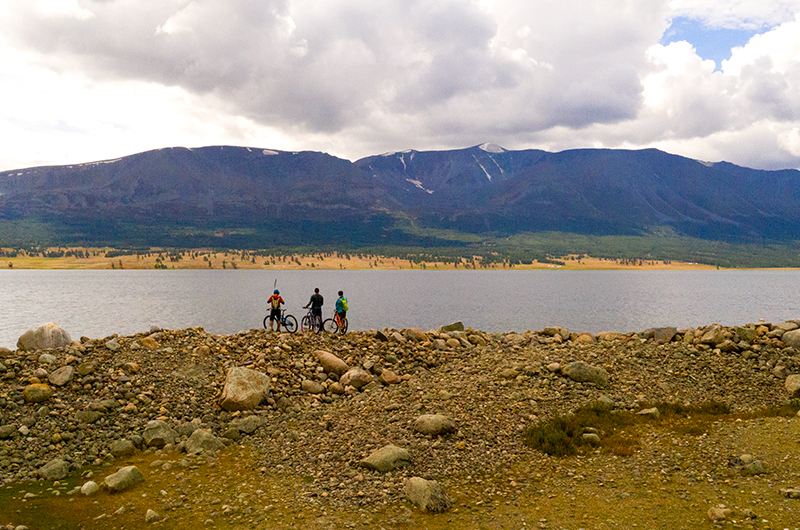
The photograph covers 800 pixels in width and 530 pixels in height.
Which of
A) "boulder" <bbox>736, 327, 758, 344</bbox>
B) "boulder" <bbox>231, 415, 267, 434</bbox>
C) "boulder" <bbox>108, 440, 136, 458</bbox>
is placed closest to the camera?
"boulder" <bbox>108, 440, 136, 458</bbox>

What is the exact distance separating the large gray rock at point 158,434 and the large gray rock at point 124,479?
230cm

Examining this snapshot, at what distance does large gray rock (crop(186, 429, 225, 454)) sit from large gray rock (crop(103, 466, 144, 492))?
1.95 meters

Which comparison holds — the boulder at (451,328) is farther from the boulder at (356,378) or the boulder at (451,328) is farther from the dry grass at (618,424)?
the dry grass at (618,424)

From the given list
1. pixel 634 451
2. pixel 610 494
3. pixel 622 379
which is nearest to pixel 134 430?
pixel 610 494

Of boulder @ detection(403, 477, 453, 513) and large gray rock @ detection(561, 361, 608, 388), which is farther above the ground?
large gray rock @ detection(561, 361, 608, 388)

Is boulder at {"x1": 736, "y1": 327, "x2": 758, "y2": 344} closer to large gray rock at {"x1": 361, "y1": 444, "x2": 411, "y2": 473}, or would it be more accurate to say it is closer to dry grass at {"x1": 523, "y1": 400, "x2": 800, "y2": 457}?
dry grass at {"x1": 523, "y1": 400, "x2": 800, "y2": 457}

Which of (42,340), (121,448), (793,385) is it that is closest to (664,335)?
(793,385)

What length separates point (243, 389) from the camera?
60.6ft

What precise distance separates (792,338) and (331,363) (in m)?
21.5

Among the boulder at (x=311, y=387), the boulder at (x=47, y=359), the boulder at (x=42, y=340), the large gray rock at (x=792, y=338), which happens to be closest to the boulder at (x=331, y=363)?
the boulder at (x=311, y=387)

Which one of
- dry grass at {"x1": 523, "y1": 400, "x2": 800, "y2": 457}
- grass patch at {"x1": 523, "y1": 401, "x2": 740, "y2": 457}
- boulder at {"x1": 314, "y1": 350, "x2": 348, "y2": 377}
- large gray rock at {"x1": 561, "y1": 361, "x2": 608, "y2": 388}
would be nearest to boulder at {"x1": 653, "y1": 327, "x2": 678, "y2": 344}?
large gray rock at {"x1": 561, "y1": 361, "x2": 608, "y2": 388}

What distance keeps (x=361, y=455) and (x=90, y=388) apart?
1095 cm

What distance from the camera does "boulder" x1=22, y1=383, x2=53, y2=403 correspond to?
1664cm

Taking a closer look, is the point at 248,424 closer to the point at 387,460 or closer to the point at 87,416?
the point at 87,416
